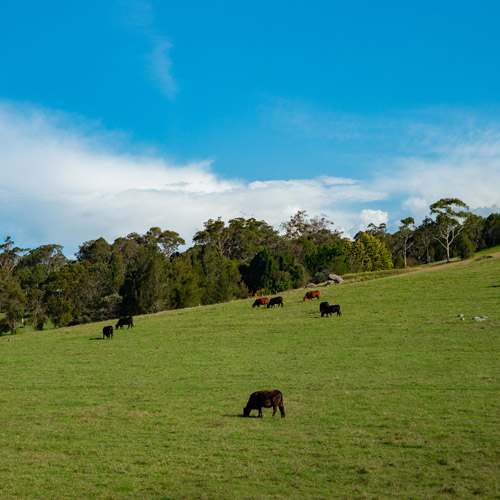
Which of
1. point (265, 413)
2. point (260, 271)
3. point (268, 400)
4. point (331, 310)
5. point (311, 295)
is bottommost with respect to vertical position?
point (265, 413)

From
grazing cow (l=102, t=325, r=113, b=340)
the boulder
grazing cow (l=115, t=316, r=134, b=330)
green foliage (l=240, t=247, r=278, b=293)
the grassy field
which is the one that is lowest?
the grassy field

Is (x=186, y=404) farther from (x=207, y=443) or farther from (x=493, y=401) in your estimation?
(x=493, y=401)

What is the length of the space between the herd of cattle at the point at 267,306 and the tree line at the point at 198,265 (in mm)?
29852

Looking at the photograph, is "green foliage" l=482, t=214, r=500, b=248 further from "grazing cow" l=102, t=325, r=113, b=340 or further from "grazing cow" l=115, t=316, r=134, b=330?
"grazing cow" l=102, t=325, r=113, b=340

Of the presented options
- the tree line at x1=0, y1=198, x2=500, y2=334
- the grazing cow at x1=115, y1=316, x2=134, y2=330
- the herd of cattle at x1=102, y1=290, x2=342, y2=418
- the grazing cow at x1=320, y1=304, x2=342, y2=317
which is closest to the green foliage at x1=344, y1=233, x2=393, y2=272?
the tree line at x1=0, y1=198, x2=500, y2=334

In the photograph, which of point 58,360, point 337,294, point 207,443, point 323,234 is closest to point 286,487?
point 207,443

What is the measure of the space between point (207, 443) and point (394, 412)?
249 inches

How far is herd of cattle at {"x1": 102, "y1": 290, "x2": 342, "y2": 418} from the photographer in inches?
652

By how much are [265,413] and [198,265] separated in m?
68.7

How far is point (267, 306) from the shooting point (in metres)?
47.9

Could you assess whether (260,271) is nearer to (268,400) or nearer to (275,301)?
(275,301)

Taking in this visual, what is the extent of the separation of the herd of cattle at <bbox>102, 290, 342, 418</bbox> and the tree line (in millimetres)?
29852

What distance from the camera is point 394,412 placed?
16.3 m

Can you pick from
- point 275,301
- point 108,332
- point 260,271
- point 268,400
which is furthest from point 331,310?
point 260,271
